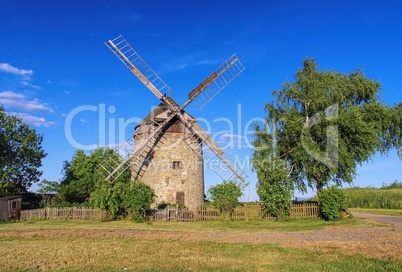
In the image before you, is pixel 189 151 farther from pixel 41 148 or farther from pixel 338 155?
pixel 41 148

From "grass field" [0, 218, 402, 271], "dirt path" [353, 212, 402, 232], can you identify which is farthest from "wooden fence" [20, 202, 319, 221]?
"grass field" [0, 218, 402, 271]

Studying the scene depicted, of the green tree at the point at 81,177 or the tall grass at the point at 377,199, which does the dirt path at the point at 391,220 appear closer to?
the tall grass at the point at 377,199

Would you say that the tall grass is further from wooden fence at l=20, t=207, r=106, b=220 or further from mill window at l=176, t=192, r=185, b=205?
wooden fence at l=20, t=207, r=106, b=220

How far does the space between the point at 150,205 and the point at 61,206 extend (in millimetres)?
7726

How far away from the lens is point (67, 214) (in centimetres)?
2611

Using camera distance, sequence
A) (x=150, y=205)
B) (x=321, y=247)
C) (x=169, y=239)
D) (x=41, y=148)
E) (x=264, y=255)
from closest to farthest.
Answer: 1. (x=264, y=255)
2. (x=321, y=247)
3. (x=169, y=239)
4. (x=150, y=205)
5. (x=41, y=148)

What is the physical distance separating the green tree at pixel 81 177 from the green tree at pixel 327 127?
14.9 m

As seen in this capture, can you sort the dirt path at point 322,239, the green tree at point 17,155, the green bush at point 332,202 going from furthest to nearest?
the green tree at point 17,155, the green bush at point 332,202, the dirt path at point 322,239

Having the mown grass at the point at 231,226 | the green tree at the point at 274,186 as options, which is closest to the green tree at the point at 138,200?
the mown grass at the point at 231,226

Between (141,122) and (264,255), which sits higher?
(141,122)

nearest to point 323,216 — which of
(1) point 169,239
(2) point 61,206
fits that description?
(1) point 169,239

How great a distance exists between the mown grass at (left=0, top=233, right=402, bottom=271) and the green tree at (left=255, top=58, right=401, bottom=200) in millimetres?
12974

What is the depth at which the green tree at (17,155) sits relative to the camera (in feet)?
109

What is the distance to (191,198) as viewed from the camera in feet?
86.8
